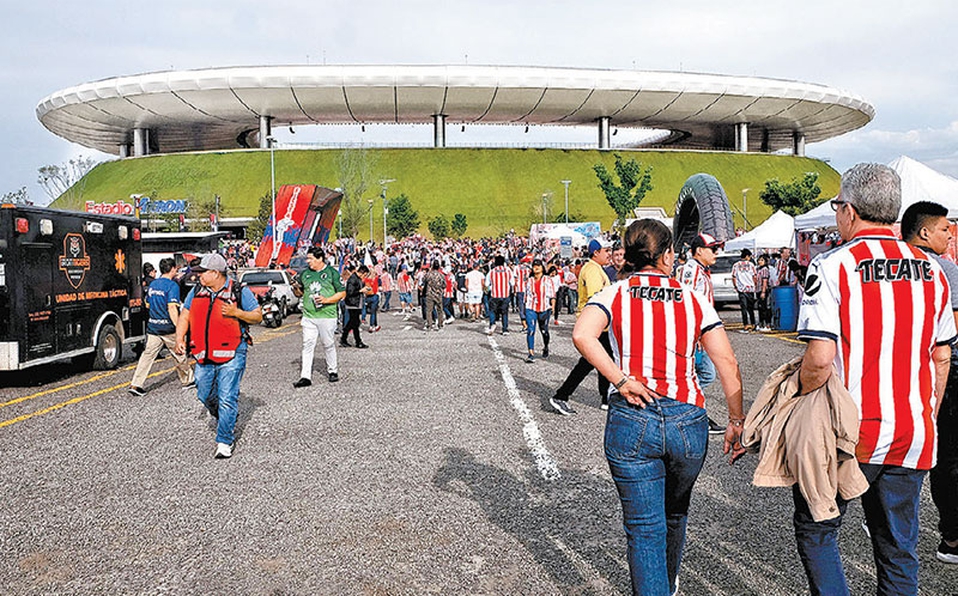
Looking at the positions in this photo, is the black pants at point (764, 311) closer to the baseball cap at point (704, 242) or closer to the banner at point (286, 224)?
the baseball cap at point (704, 242)

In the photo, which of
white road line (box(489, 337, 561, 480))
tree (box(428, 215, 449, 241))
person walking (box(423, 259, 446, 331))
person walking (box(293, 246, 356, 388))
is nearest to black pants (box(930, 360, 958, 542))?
white road line (box(489, 337, 561, 480))

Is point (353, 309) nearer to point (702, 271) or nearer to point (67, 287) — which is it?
point (67, 287)

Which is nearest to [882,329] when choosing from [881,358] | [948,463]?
[881,358]

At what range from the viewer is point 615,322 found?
119 inches

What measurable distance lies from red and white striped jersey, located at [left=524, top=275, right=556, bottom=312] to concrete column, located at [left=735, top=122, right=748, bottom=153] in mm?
98544

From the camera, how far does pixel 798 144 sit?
111312 millimetres

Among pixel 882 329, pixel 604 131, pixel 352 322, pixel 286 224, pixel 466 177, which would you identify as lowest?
pixel 352 322

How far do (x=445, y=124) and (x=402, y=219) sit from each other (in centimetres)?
2451

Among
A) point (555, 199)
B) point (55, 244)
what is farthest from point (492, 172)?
point (55, 244)

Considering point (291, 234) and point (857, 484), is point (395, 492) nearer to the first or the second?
point (857, 484)

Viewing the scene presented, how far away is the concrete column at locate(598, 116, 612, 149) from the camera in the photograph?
Result: 324 feet

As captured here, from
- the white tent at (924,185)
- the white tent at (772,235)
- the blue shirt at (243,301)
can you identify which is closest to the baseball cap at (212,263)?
the blue shirt at (243,301)

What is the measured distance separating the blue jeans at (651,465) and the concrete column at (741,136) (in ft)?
351

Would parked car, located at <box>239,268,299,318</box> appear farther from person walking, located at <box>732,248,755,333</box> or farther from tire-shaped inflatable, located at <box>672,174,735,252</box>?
person walking, located at <box>732,248,755,333</box>
